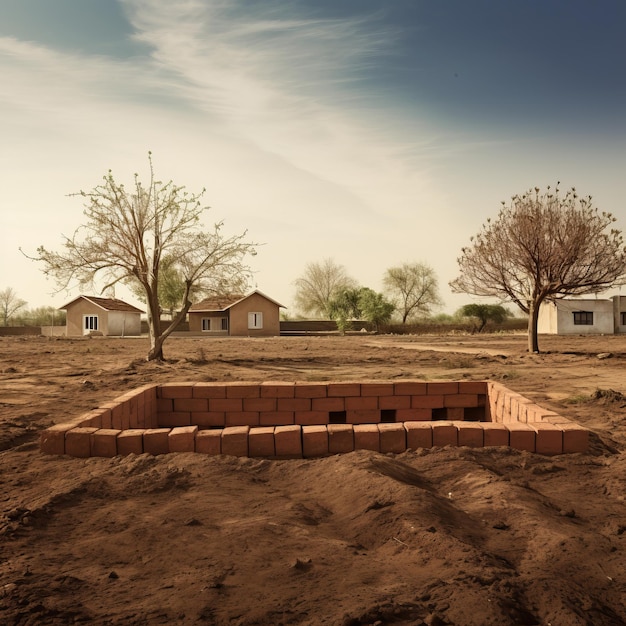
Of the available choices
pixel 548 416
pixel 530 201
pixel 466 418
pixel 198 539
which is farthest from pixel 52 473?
pixel 530 201

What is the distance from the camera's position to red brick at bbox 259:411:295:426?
6.29 meters

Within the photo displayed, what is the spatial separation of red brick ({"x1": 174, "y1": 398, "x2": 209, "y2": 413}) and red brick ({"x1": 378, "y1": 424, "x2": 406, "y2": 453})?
258cm

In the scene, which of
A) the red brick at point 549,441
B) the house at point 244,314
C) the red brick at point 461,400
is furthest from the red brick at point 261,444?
the house at point 244,314

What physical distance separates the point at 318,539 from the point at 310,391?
3617 mm

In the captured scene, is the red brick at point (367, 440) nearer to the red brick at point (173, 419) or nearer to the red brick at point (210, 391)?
the red brick at point (210, 391)

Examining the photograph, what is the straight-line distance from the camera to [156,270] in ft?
54.0

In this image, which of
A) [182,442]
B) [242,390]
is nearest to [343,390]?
[242,390]

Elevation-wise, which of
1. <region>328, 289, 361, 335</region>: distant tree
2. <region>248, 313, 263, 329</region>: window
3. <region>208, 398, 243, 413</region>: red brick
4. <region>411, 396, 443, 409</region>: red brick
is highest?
<region>328, 289, 361, 335</region>: distant tree

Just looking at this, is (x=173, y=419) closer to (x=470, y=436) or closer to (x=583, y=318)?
(x=470, y=436)

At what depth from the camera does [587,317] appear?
37656 millimetres

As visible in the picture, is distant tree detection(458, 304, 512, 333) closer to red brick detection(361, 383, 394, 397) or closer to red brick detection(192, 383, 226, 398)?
red brick detection(361, 383, 394, 397)

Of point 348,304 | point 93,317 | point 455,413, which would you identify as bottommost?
point 455,413

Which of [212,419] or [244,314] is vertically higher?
[244,314]

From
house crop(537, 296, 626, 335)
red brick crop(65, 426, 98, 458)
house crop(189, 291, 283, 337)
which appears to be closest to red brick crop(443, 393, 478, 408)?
red brick crop(65, 426, 98, 458)
